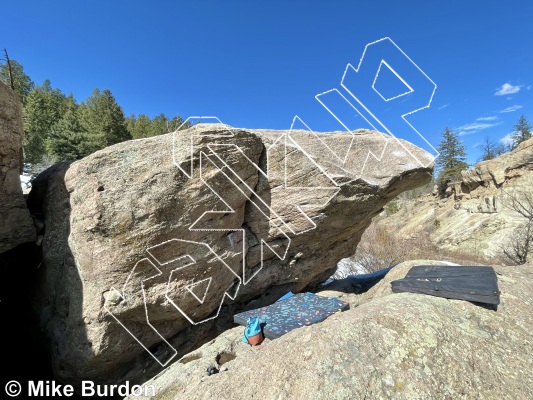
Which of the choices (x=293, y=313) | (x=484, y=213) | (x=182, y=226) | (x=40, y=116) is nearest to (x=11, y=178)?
(x=182, y=226)

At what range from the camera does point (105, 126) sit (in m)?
38.1

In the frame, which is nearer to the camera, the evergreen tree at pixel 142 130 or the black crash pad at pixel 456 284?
the black crash pad at pixel 456 284

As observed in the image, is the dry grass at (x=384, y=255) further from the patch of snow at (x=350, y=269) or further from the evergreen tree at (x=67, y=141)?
the evergreen tree at (x=67, y=141)

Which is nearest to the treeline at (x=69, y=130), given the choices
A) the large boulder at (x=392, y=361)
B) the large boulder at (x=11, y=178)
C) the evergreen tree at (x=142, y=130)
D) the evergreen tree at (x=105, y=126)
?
the evergreen tree at (x=105, y=126)

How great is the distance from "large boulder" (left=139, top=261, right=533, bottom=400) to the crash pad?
893mm

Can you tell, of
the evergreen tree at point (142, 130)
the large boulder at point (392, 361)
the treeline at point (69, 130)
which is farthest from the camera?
the evergreen tree at point (142, 130)

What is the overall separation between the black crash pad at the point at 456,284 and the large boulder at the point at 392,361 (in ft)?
0.69

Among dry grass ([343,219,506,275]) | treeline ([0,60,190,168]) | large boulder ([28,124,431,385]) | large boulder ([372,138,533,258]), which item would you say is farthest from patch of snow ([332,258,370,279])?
treeline ([0,60,190,168])

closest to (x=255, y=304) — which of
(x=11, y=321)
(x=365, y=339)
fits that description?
(x=365, y=339)

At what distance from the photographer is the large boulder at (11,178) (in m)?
5.45

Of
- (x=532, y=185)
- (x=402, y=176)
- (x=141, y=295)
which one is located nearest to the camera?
(x=141, y=295)

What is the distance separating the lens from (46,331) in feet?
21.1

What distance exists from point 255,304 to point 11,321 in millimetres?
6316

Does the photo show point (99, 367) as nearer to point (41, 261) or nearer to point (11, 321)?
point (41, 261)
